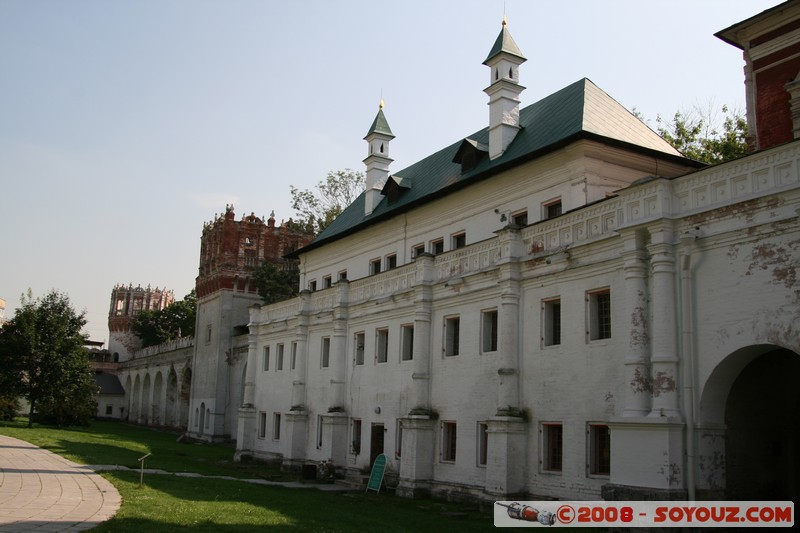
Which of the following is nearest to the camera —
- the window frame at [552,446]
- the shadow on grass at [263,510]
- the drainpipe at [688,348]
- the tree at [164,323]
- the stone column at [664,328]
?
the drainpipe at [688,348]

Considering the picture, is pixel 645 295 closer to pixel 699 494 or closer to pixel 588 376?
pixel 588 376

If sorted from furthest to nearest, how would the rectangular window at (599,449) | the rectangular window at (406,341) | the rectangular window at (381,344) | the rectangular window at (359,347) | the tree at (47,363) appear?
the tree at (47,363)
the rectangular window at (359,347)
the rectangular window at (381,344)
the rectangular window at (406,341)
the rectangular window at (599,449)

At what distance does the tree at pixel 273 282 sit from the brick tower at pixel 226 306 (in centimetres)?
59

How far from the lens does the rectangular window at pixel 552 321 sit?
1981 cm

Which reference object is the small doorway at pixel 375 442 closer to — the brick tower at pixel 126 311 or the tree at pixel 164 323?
the tree at pixel 164 323

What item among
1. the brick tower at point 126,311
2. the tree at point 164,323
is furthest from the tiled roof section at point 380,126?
the brick tower at point 126,311

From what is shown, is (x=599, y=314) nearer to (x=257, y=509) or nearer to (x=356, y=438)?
(x=257, y=509)

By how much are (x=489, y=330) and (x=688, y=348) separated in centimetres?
778

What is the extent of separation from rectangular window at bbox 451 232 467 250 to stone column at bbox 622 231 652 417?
34.6 ft

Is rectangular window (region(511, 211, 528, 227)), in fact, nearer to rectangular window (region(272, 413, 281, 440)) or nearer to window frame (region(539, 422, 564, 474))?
window frame (region(539, 422, 564, 474))

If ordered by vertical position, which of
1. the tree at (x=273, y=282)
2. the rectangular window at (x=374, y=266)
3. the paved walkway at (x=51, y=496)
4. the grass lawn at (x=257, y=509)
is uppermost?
the tree at (x=273, y=282)

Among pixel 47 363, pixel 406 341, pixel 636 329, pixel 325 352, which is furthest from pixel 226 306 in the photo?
pixel 636 329

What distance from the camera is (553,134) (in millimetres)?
23922

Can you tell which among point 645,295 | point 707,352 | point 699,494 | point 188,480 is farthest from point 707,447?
point 188,480
